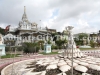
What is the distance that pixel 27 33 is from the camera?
56.1 meters

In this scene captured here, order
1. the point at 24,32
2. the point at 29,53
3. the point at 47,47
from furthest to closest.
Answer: the point at 24,32 → the point at 47,47 → the point at 29,53

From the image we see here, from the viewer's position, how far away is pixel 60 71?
979 centimetres

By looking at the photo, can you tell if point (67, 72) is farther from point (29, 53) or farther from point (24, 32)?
point (24, 32)

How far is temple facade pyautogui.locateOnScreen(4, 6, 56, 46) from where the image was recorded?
55.0 m

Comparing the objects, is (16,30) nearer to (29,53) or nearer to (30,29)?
(30,29)

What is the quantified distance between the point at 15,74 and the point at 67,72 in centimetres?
403

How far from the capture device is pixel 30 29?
2453 inches

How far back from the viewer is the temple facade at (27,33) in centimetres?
5501

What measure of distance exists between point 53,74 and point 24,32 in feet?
170

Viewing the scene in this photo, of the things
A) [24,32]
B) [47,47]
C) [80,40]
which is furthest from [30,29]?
[47,47]

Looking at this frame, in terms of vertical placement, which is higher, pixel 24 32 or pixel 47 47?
pixel 24 32

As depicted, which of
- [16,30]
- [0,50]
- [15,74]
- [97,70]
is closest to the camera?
[97,70]

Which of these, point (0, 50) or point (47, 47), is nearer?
point (0, 50)

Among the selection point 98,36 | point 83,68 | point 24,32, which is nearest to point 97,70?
point 83,68
